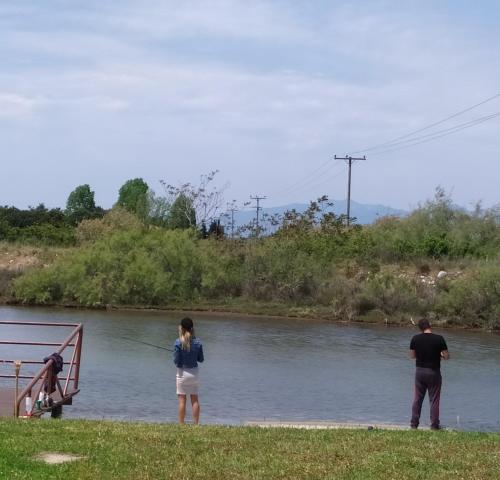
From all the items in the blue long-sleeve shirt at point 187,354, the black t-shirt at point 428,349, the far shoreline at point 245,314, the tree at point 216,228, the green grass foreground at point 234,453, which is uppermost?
the tree at point 216,228

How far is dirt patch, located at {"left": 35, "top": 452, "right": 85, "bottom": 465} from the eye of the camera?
8.95m

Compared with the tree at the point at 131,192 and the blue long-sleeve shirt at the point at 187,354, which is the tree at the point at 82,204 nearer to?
the tree at the point at 131,192

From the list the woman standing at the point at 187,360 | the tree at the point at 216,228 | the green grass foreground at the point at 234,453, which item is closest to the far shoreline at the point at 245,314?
the tree at the point at 216,228

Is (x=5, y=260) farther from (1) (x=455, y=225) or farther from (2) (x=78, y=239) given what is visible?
(1) (x=455, y=225)

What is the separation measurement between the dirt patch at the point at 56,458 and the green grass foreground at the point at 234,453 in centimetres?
10

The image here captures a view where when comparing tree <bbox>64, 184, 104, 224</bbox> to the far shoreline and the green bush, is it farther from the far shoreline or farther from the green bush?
the green bush

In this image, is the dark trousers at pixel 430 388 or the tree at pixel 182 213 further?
the tree at pixel 182 213

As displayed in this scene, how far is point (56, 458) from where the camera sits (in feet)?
29.9

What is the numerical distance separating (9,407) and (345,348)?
18450mm

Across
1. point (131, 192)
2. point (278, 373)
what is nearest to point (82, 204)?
point (131, 192)

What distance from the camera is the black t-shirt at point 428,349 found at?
13875 mm

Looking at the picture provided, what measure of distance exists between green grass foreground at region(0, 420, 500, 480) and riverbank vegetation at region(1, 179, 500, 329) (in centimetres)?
3209

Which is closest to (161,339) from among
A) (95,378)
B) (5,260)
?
(95,378)

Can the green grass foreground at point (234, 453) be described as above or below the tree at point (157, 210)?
below
